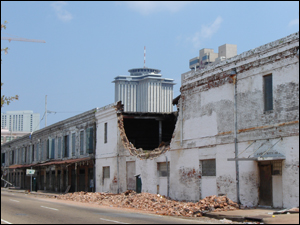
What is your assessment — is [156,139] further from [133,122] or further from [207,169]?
[207,169]

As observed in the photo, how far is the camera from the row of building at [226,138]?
58.5ft

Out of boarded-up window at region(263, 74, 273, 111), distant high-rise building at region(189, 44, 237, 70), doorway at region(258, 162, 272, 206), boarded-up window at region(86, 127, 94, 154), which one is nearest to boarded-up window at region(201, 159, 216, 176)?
doorway at region(258, 162, 272, 206)

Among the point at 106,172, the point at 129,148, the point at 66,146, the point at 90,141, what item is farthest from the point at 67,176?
the point at 129,148

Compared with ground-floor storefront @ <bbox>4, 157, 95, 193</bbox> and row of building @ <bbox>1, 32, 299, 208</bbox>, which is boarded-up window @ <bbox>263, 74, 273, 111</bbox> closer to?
row of building @ <bbox>1, 32, 299, 208</bbox>

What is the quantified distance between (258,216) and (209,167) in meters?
6.64

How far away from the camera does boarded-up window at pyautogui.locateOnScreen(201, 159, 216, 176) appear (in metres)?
22.1

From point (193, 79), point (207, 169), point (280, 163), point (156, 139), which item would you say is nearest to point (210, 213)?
point (280, 163)

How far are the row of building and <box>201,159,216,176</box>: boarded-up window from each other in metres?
0.05

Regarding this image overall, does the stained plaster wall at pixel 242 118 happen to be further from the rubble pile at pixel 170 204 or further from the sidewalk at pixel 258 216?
the rubble pile at pixel 170 204

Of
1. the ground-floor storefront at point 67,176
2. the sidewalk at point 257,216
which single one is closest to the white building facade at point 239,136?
the sidewalk at point 257,216

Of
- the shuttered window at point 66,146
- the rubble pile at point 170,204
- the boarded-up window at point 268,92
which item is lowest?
the rubble pile at point 170,204

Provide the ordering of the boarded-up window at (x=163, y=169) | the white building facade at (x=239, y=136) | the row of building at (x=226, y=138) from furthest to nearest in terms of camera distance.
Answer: the boarded-up window at (x=163, y=169) → the row of building at (x=226, y=138) → the white building facade at (x=239, y=136)

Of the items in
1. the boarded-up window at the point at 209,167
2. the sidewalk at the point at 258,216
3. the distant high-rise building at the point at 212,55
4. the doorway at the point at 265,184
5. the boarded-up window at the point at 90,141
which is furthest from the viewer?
the distant high-rise building at the point at 212,55

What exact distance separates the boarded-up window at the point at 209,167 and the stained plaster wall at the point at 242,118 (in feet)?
1.10
